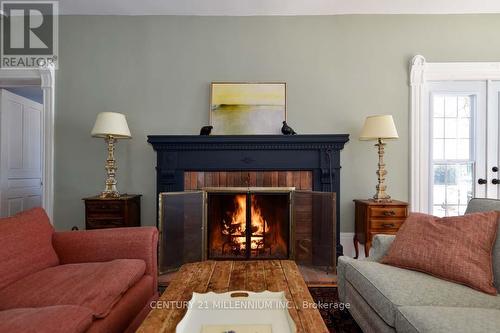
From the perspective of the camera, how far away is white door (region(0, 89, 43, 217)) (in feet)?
11.6

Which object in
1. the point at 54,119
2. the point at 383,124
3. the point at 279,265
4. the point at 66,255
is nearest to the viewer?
the point at 279,265

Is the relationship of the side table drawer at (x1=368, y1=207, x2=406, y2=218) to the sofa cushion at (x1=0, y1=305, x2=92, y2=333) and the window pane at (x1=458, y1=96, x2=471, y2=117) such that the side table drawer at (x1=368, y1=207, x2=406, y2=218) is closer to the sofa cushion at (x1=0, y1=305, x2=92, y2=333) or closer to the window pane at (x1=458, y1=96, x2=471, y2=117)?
the window pane at (x1=458, y1=96, x2=471, y2=117)

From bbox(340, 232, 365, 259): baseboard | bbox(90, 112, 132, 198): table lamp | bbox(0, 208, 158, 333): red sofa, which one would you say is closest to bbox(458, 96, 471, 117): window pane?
bbox(340, 232, 365, 259): baseboard

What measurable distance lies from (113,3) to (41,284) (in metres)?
2.78

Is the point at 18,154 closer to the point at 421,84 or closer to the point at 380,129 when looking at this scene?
the point at 380,129

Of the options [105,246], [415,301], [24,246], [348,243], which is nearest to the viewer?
[415,301]

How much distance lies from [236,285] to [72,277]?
84 cm

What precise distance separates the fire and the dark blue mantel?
349 mm

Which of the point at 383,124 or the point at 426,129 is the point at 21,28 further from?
the point at 426,129

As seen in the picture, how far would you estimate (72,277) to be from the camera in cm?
146

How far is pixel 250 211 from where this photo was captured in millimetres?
2832

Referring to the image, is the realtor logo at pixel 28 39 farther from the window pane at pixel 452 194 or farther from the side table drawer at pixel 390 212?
the window pane at pixel 452 194

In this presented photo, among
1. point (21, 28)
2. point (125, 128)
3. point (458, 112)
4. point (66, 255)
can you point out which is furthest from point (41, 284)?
point (458, 112)

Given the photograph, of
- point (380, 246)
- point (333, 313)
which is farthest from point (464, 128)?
point (333, 313)
